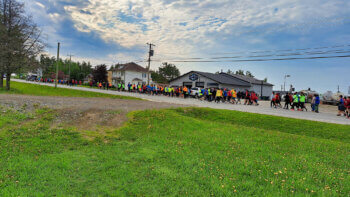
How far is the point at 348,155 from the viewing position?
6.04m

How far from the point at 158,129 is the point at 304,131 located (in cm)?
701

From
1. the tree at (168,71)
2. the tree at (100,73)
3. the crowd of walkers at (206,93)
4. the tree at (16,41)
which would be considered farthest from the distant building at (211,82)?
the tree at (168,71)

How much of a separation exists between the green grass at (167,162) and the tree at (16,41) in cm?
1769

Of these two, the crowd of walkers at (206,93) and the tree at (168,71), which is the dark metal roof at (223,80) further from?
the tree at (168,71)

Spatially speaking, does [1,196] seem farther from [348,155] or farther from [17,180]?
[348,155]

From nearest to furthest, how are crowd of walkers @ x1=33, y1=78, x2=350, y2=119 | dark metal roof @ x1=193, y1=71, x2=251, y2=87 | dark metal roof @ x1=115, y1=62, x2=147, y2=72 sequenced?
crowd of walkers @ x1=33, y1=78, x2=350, y2=119 → dark metal roof @ x1=193, y1=71, x2=251, y2=87 → dark metal roof @ x1=115, y1=62, x2=147, y2=72

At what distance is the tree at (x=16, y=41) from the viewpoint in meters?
21.7

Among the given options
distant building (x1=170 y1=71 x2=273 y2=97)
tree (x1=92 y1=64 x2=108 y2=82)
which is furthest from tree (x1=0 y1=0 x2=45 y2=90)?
tree (x1=92 y1=64 x2=108 y2=82)

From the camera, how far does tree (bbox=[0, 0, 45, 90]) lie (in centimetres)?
2166

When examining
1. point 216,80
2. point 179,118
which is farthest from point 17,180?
point 216,80

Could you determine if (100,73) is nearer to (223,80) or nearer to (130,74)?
(130,74)

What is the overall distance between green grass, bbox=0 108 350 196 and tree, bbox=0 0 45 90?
1769 cm

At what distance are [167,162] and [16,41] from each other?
2513cm

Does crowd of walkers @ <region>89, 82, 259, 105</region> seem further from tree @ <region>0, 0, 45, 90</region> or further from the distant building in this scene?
tree @ <region>0, 0, 45, 90</region>
